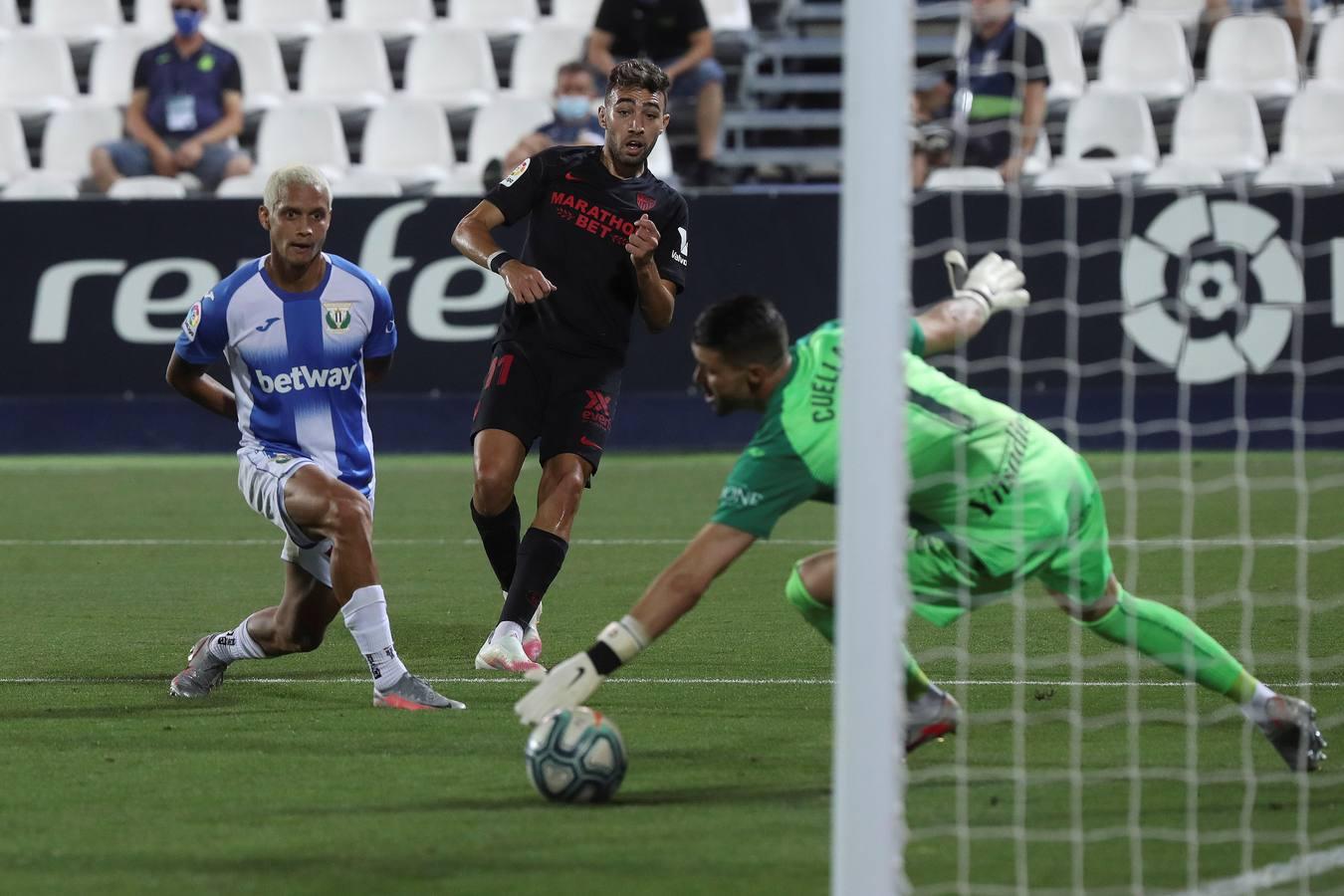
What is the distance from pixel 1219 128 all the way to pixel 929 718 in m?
10.6

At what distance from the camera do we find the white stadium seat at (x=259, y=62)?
603 inches

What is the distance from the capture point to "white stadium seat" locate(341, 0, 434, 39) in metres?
16.0

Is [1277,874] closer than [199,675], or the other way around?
[1277,874]

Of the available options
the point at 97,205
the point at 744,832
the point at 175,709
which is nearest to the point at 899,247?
the point at 744,832

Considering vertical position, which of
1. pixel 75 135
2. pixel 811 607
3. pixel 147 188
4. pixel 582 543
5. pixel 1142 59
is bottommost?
pixel 582 543

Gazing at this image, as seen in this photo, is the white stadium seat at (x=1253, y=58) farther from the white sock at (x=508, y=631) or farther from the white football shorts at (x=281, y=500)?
the white football shorts at (x=281, y=500)

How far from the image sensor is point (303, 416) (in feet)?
19.2

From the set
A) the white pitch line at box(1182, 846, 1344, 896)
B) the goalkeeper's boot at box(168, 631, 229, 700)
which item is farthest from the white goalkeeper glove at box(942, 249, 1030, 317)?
the goalkeeper's boot at box(168, 631, 229, 700)

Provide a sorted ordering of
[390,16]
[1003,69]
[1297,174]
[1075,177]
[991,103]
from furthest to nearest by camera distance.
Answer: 1. [390,16]
2. [1075,177]
3. [1297,174]
4. [991,103]
5. [1003,69]

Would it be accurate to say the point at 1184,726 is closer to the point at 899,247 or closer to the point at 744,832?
the point at 744,832

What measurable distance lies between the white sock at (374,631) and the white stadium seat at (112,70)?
10.9 meters

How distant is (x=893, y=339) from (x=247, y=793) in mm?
2126

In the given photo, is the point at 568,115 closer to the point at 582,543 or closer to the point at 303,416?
the point at 582,543

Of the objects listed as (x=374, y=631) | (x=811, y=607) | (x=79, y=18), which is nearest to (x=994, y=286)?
(x=811, y=607)
